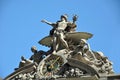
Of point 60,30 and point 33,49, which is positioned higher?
point 60,30

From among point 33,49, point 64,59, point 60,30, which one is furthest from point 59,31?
point 64,59

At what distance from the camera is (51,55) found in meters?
21.7

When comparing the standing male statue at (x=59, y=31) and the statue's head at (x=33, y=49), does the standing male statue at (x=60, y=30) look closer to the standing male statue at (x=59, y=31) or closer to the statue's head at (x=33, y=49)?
the standing male statue at (x=59, y=31)

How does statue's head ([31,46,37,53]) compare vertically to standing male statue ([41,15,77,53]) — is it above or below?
below

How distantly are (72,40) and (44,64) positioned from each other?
7.45 ft

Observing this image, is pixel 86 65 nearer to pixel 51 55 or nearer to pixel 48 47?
pixel 51 55

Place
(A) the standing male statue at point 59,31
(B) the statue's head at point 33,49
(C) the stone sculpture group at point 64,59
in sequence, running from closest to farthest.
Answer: (C) the stone sculpture group at point 64,59, (A) the standing male statue at point 59,31, (B) the statue's head at point 33,49

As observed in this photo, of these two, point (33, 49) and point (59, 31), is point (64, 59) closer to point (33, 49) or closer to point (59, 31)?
point (59, 31)

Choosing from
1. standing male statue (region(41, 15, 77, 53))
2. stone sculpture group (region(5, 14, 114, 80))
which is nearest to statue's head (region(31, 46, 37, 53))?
stone sculpture group (region(5, 14, 114, 80))

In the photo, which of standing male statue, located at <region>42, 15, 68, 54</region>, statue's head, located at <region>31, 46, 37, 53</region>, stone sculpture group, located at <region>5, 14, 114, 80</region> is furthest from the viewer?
statue's head, located at <region>31, 46, 37, 53</region>

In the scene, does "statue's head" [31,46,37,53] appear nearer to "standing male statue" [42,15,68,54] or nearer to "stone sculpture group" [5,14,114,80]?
"stone sculpture group" [5,14,114,80]

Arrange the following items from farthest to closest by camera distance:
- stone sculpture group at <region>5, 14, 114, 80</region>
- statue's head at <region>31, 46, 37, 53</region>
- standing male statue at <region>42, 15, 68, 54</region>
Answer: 1. statue's head at <region>31, 46, 37, 53</region>
2. standing male statue at <region>42, 15, 68, 54</region>
3. stone sculpture group at <region>5, 14, 114, 80</region>

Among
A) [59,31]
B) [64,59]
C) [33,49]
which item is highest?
[59,31]

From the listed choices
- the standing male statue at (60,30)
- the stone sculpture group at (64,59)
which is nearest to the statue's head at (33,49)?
the stone sculpture group at (64,59)
